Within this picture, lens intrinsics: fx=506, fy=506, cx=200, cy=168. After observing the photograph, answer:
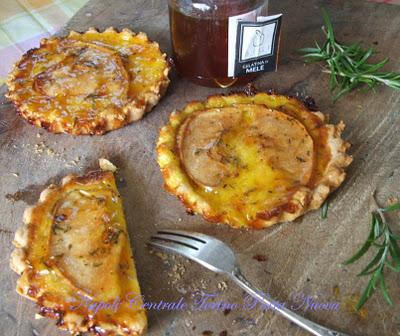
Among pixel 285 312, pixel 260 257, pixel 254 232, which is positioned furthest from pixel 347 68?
pixel 285 312

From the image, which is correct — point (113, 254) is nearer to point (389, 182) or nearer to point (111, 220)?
point (111, 220)

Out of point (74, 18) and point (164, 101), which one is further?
point (74, 18)

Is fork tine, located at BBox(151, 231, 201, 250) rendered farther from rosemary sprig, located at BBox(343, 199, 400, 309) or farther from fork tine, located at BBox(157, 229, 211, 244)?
rosemary sprig, located at BBox(343, 199, 400, 309)

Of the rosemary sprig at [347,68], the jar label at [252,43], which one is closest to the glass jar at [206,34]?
the jar label at [252,43]

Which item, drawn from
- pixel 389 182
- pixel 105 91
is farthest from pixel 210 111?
pixel 389 182

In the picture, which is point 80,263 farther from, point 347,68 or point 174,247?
point 347,68

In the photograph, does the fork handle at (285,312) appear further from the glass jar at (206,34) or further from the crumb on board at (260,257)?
the glass jar at (206,34)
